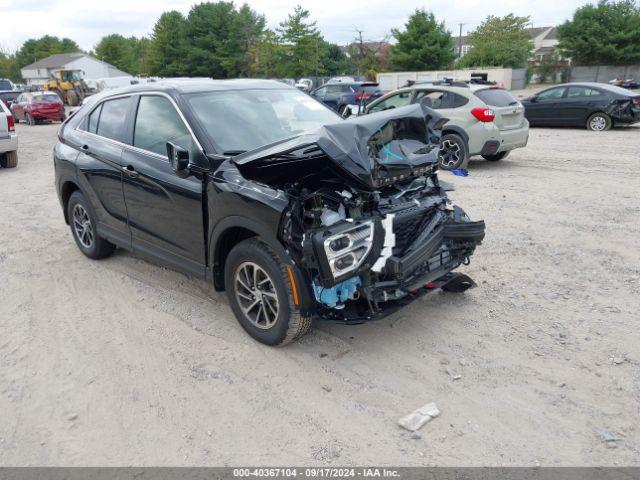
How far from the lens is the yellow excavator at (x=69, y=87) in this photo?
39.5m

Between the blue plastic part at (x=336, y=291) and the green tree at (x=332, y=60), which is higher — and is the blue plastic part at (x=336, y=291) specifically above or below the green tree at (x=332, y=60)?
below

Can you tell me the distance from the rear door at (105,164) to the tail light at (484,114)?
691 centimetres

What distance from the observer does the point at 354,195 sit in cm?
357

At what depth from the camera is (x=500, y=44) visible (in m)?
54.5

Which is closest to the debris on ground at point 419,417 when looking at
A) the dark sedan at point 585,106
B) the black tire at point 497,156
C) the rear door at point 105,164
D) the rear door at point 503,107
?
the rear door at point 105,164

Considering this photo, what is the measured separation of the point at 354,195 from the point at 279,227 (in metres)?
0.55

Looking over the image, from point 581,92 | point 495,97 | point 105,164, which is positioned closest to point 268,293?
point 105,164

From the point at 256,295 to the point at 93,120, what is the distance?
3017 mm

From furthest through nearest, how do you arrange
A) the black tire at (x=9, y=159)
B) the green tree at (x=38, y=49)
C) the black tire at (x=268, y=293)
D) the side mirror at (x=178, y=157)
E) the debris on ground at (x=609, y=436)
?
1. the green tree at (x=38, y=49)
2. the black tire at (x=9, y=159)
3. the side mirror at (x=178, y=157)
4. the black tire at (x=268, y=293)
5. the debris on ground at (x=609, y=436)

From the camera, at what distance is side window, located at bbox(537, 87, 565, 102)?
52.3 ft

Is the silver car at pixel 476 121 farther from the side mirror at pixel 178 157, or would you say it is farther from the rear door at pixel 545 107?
the side mirror at pixel 178 157

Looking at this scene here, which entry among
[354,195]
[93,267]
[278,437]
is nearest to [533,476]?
[278,437]

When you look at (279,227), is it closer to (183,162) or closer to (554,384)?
(183,162)

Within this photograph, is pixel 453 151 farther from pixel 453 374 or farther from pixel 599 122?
pixel 599 122
